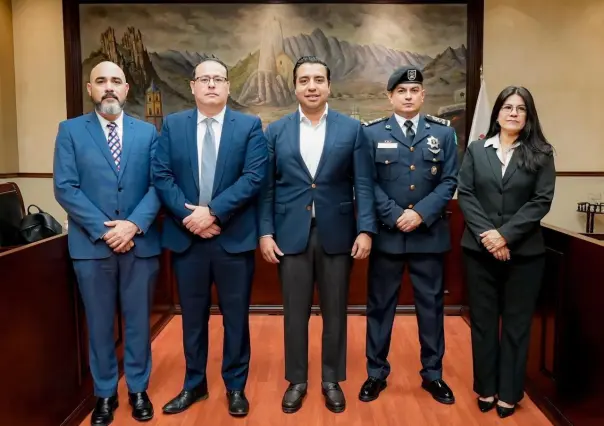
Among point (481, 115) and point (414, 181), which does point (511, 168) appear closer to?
point (414, 181)

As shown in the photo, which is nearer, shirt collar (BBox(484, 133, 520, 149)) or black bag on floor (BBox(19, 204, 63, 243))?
shirt collar (BBox(484, 133, 520, 149))

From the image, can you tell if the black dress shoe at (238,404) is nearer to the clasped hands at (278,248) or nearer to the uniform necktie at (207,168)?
the clasped hands at (278,248)

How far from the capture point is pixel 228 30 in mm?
5445

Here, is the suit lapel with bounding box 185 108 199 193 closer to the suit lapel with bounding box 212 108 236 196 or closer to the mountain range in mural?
the suit lapel with bounding box 212 108 236 196

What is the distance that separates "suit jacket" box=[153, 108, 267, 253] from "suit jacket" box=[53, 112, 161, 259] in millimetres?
92

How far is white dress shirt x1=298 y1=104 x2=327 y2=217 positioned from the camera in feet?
8.74

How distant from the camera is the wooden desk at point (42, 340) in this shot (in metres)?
2.04

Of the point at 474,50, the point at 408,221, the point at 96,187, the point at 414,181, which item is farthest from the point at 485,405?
the point at 474,50

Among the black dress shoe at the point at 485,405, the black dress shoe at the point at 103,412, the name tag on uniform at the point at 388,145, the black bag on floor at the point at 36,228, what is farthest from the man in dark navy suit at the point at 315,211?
the black bag on floor at the point at 36,228

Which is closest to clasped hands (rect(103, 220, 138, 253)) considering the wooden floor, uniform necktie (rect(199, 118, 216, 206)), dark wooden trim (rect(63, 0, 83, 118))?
uniform necktie (rect(199, 118, 216, 206))

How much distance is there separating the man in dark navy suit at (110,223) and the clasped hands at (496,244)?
59.9 inches

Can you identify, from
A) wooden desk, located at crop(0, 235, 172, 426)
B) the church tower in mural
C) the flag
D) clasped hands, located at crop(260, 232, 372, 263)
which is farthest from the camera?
the church tower in mural

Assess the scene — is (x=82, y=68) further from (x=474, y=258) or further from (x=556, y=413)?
(x=556, y=413)

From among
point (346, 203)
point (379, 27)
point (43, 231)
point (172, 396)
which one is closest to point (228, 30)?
point (379, 27)
